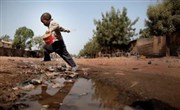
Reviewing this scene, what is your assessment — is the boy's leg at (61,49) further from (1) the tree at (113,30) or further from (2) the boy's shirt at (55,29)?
(1) the tree at (113,30)

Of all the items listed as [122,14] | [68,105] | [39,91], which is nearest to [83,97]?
[68,105]

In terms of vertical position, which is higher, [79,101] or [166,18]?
[166,18]

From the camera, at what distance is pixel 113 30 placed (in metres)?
38.2

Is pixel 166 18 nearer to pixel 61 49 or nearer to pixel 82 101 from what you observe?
pixel 61 49

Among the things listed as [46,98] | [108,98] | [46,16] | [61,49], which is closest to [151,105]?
[108,98]

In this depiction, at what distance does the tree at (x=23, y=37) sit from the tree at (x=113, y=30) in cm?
3084

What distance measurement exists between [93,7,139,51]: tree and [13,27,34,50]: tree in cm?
3084

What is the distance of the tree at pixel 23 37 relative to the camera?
64750mm

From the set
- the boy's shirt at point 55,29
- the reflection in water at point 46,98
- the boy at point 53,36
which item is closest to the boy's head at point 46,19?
the boy at point 53,36

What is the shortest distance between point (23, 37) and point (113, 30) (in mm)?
35944

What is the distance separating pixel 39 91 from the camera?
376 cm

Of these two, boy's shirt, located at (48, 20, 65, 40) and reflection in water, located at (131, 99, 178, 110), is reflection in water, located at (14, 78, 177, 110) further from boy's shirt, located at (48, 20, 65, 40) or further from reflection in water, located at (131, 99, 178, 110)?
boy's shirt, located at (48, 20, 65, 40)

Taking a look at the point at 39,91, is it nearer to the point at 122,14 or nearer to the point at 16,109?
the point at 16,109

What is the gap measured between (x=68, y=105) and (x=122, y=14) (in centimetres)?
3773
